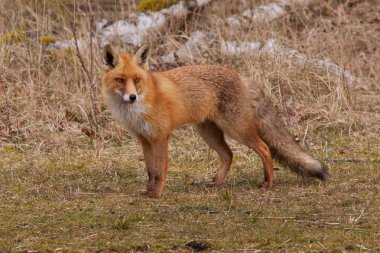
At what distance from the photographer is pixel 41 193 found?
6266 millimetres

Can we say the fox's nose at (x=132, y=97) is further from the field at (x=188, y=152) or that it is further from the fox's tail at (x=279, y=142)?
the fox's tail at (x=279, y=142)

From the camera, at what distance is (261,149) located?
21.1 feet

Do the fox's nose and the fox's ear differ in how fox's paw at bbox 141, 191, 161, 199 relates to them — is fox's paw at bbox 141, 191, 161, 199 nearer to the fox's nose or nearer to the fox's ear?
the fox's nose

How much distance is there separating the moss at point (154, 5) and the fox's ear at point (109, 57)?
4.49 metres

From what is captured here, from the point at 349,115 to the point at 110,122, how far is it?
271cm

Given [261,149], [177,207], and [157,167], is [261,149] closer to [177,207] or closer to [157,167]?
[157,167]

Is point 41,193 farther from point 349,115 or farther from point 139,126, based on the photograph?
point 349,115

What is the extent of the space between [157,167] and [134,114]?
18.7 inches

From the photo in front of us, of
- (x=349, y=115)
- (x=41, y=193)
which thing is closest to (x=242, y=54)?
(x=349, y=115)

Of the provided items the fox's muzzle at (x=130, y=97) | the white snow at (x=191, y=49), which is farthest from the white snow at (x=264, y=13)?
the fox's muzzle at (x=130, y=97)

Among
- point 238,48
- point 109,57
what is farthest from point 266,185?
point 238,48

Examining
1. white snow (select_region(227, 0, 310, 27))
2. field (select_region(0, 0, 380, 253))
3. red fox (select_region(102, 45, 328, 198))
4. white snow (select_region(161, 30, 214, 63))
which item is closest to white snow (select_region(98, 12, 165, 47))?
field (select_region(0, 0, 380, 253))

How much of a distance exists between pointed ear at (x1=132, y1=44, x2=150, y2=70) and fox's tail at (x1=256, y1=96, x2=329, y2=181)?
1.09m

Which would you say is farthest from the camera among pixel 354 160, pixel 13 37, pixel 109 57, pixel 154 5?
pixel 154 5
